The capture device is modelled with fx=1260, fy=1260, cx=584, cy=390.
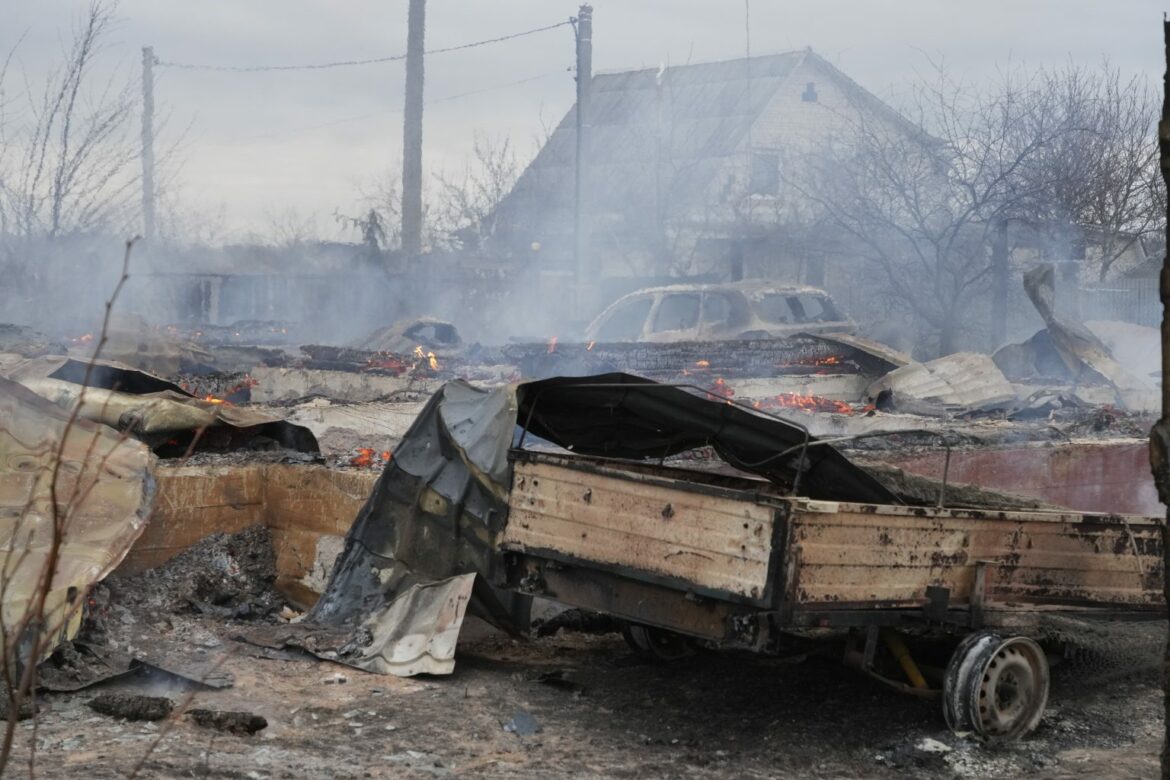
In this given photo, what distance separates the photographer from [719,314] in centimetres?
1695

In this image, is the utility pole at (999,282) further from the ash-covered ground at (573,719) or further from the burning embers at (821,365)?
the ash-covered ground at (573,719)

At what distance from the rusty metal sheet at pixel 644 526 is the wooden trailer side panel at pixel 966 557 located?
0.73 feet

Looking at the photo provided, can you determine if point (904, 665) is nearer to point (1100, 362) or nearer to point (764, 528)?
point (764, 528)

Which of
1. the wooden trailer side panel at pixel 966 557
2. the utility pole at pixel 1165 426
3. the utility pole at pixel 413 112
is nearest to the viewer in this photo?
the utility pole at pixel 1165 426

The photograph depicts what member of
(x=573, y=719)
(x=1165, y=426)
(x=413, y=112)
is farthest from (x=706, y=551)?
(x=413, y=112)

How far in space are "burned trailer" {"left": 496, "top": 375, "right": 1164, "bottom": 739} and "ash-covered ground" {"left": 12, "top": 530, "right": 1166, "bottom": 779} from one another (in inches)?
12.4

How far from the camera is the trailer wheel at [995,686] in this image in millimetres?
5684

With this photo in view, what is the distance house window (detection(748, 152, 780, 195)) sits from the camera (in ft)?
103

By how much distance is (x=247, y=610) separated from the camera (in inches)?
331

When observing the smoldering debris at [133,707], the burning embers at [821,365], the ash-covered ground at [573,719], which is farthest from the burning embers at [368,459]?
the burning embers at [821,365]

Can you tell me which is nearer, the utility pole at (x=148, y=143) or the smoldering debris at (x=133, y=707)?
the smoldering debris at (x=133, y=707)

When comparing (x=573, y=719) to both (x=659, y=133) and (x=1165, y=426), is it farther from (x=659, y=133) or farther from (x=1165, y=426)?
(x=659, y=133)

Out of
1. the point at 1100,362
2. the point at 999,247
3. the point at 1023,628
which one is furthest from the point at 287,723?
the point at 999,247

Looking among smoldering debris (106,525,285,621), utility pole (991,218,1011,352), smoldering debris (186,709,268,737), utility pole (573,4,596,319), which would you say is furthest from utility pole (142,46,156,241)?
smoldering debris (186,709,268,737)
